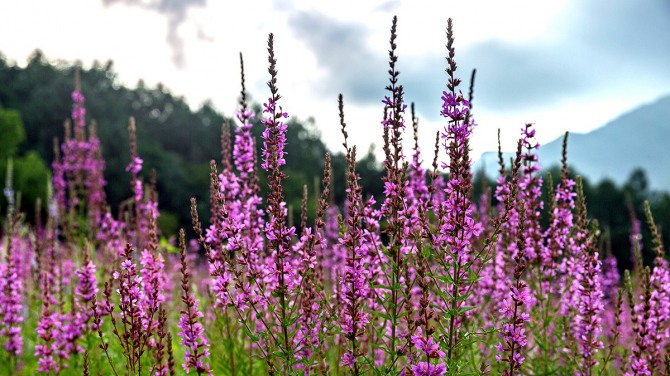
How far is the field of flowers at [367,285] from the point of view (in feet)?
12.2

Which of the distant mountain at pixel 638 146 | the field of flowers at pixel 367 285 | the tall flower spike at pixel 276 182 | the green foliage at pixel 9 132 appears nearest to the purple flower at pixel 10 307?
the field of flowers at pixel 367 285

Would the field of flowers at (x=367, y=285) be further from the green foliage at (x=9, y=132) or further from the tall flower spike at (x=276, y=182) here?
the green foliage at (x=9, y=132)

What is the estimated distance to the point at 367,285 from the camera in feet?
13.1

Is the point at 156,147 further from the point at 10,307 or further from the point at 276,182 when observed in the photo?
the point at 276,182

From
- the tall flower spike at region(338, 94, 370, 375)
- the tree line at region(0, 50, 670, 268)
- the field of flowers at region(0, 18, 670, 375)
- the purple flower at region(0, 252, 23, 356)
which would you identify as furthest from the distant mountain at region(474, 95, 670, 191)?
the tall flower spike at region(338, 94, 370, 375)

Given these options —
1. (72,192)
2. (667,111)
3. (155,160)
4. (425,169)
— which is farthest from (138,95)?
(667,111)

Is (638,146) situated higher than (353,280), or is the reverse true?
(638,146)

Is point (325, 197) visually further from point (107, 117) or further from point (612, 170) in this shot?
point (612, 170)

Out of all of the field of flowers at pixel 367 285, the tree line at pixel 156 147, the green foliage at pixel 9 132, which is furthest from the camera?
the green foliage at pixel 9 132

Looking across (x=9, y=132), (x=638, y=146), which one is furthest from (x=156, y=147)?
(x=638, y=146)

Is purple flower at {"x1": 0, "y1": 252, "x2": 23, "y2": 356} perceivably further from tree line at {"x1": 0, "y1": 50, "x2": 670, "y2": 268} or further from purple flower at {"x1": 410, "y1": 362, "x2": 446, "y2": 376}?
tree line at {"x1": 0, "y1": 50, "x2": 670, "y2": 268}

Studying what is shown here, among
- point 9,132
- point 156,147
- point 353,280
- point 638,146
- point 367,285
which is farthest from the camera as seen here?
point 638,146

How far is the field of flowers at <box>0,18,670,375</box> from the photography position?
3.72 m

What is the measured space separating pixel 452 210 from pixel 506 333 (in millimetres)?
901
